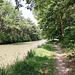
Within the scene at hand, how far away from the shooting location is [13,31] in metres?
36.7

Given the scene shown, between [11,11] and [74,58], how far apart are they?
1261 inches

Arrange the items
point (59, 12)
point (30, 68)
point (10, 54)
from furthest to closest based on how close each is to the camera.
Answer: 1. point (10, 54)
2. point (59, 12)
3. point (30, 68)

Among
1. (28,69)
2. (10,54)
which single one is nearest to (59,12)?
(28,69)

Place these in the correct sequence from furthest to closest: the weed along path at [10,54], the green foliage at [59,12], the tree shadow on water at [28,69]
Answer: the weed along path at [10,54] < the green foliage at [59,12] < the tree shadow on water at [28,69]

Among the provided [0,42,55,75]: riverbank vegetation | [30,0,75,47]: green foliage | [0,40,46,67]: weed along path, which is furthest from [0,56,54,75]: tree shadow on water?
[30,0,75,47]: green foliage

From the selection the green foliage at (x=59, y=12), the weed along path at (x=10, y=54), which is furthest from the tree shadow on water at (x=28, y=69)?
the green foliage at (x=59, y=12)

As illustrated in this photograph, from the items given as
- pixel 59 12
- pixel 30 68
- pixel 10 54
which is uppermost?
pixel 59 12

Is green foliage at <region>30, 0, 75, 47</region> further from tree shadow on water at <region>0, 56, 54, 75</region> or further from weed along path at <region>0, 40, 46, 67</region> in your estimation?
weed along path at <region>0, 40, 46, 67</region>

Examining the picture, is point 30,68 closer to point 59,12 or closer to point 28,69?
point 28,69

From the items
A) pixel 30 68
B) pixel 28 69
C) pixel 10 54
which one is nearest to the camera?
pixel 28 69

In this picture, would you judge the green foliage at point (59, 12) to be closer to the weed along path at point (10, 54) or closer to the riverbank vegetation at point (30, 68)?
the riverbank vegetation at point (30, 68)

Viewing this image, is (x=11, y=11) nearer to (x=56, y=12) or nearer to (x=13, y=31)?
(x=13, y=31)

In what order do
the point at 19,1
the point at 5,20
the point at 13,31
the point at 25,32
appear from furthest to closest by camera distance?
the point at 25,32
the point at 13,31
the point at 5,20
the point at 19,1

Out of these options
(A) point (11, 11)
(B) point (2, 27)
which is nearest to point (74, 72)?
(B) point (2, 27)
